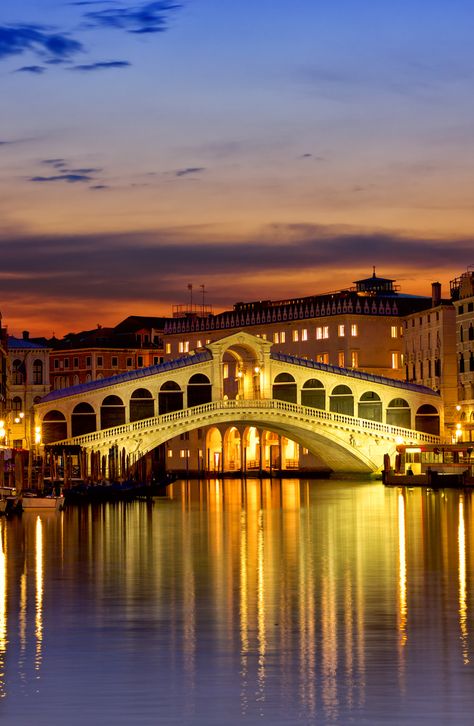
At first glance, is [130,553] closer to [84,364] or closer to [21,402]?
[21,402]

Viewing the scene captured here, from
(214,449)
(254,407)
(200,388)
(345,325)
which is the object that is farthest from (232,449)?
(254,407)

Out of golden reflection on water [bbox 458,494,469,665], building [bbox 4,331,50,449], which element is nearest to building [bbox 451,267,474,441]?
building [bbox 4,331,50,449]

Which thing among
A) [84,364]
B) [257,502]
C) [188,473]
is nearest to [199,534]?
[257,502]

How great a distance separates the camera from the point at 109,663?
19141 millimetres

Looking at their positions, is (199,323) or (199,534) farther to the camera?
(199,323)

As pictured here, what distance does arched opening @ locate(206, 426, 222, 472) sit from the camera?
9750cm

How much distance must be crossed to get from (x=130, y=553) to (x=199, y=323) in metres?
71.1

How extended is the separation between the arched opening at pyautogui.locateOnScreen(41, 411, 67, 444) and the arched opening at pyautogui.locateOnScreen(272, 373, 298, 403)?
33.5 feet

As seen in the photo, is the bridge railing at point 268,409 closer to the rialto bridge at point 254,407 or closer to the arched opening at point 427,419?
the rialto bridge at point 254,407

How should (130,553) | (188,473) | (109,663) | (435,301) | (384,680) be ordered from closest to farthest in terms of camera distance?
(384,680) < (109,663) < (130,553) < (435,301) < (188,473)

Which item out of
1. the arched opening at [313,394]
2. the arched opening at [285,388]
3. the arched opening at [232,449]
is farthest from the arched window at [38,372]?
the arched opening at [313,394]

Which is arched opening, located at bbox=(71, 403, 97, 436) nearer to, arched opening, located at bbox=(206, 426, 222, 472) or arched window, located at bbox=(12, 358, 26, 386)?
→ arched opening, located at bbox=(206, 426, 222, 472)

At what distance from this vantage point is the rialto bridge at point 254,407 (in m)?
77.2

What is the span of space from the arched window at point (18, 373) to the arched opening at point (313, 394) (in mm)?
27566
